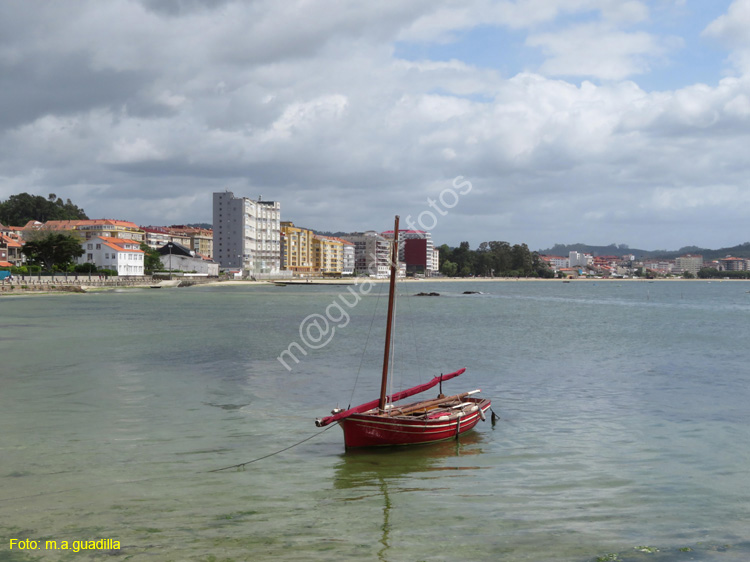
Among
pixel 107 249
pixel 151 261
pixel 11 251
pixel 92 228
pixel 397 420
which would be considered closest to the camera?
pixel 397 420

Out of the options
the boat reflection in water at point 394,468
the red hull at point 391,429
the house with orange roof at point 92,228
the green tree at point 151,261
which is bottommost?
the boat reflection in water at point 394,468

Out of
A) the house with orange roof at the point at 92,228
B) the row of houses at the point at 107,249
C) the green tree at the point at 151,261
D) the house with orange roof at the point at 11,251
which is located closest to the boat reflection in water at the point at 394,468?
the row of houses at the point at 107,249

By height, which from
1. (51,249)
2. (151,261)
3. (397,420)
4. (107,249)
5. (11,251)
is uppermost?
(107,249)

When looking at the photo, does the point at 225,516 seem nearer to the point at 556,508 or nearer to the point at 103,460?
the point at 103,460

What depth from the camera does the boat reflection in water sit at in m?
13.5

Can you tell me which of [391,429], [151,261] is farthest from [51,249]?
[391,429]

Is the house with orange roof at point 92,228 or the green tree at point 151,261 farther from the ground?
the house with orange roof at point 92,228

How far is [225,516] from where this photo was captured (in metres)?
11.8

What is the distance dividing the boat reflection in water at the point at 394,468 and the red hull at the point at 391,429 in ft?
0.74

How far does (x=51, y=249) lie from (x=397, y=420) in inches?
4610

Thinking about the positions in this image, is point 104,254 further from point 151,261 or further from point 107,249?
point 151,261

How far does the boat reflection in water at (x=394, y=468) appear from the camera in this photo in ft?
44.3

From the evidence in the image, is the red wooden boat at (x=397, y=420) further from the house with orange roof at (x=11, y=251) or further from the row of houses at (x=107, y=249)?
the house with orange roof at (x=11, y=251)

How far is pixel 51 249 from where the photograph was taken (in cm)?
A: 11700
